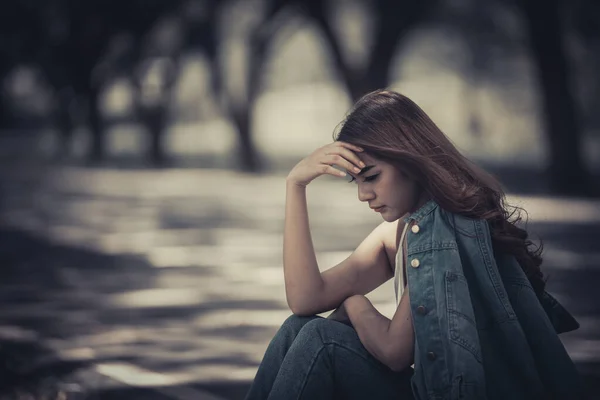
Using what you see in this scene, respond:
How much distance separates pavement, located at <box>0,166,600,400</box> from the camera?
6.43 m

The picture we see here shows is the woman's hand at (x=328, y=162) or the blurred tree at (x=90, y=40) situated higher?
the blurred tree at (x=90, y=40)

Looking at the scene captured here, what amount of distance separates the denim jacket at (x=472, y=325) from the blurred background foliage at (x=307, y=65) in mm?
15602

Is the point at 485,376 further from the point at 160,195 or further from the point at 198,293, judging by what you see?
the point at 160,195

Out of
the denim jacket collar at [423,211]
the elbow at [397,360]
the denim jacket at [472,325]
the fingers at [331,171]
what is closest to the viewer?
the denim jacket at [472,325]

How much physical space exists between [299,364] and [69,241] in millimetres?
11032

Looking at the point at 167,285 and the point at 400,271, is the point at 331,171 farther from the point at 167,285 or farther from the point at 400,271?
the point at 167,285

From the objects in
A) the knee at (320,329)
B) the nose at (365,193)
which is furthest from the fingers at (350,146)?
the knee at (320,329)

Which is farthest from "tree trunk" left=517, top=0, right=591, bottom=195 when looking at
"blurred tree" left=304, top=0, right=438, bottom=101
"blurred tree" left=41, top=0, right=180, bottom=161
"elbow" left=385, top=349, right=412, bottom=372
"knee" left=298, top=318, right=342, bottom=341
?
"blurred tree" left=41, top=0, right=180, bottom=161

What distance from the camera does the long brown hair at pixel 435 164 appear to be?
3.43m

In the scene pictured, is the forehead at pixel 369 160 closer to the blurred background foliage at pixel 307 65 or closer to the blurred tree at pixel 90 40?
the blurred background foliage at pixel 307 65

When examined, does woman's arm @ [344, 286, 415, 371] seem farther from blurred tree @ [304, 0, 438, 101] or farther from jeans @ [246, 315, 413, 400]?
blurred tree @ [304, 0, 438, 101]

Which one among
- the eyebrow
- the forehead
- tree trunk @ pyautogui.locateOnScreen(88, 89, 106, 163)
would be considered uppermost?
tree trunk @ pyautogui.locateOnScreen(88, 89, 106, 163)

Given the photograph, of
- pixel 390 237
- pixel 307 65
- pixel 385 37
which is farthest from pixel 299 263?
pixel 307 65

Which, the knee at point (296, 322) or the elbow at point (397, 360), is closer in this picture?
the elbow at point (397, 360)
